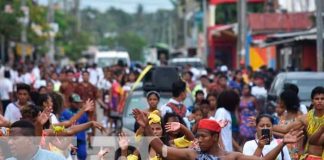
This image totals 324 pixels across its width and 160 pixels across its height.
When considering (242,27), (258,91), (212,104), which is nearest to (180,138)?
(212,104)

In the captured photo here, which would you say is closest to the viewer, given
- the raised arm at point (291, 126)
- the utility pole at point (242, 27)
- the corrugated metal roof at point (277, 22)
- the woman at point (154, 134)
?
the woman at point (154, 134)

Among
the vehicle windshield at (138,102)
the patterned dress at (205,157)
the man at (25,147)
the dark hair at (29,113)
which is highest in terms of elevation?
the dark hair at (29,113)

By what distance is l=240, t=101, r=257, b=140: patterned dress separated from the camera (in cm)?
1745

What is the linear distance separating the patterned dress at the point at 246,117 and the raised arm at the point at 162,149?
779 centimetres

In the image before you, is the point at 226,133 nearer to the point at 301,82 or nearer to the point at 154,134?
the point at 301,82

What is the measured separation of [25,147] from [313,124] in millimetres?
4156

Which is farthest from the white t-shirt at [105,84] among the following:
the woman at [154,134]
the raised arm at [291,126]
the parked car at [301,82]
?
the woman at [154,134]

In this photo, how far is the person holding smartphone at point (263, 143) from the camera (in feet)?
34.1

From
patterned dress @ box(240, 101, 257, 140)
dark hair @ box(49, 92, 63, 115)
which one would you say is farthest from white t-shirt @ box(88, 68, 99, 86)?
dark hair @ box(49, 92, 63, 115)

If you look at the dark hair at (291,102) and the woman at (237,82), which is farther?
the woman at (237,82)

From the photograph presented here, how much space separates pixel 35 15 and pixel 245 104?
34595 mm

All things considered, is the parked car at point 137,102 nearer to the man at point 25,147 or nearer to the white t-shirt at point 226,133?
the white t-shirt at point 226,133

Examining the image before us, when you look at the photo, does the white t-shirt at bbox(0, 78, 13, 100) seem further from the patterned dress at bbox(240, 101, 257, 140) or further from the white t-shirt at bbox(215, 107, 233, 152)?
the white t-shirt at bbox(215, 107, 233, 152)

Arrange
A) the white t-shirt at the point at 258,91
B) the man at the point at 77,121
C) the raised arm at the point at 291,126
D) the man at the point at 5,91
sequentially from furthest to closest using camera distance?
the man at the point at 5,91 < the white t-shirt at the point at 258,91 < the man at the point at 77,121 < the raised arm at the point at 291,126
